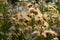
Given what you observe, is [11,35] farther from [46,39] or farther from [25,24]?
[46,39]

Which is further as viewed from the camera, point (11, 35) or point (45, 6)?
point (45, 6)

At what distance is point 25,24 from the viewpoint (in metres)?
4.20

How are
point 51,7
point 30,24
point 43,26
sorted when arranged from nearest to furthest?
point 43,26 → point 30,24 → point 51,7

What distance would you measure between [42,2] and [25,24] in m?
1.66

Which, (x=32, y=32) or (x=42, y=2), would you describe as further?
(x=42, y=2)

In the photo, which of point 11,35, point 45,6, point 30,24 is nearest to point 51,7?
point 45,6

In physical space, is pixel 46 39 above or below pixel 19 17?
below

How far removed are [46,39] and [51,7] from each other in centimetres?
131

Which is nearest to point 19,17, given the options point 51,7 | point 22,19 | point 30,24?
point 22,19

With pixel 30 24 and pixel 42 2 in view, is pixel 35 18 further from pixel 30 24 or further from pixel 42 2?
pixel 42 2

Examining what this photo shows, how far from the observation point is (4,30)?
4727 mm

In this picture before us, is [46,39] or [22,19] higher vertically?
[22,19]

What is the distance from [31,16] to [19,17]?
0.19m

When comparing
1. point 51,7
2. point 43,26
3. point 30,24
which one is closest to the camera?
point 43,26
